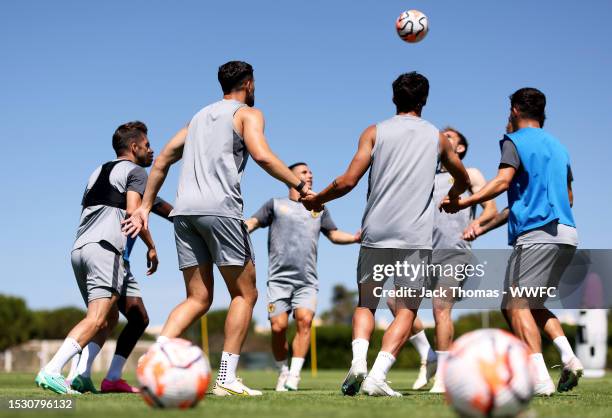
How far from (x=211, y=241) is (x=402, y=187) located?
1.61 m

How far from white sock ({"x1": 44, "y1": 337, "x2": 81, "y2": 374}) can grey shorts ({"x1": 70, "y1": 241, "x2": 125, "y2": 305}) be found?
1.68ft

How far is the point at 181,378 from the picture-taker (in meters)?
4.55

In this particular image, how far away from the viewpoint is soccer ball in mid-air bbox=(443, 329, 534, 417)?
3.84 metres

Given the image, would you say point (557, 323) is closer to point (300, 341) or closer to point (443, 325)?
point (443, 325)

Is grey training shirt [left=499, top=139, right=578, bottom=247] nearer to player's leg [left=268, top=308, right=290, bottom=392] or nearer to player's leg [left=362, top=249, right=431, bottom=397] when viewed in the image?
A: player's leg [left=362, top=249, right=431, bottom=397]

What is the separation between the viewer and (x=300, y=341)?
10.1m

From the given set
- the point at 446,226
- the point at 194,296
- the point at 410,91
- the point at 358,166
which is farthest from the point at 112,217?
the point at 446,226

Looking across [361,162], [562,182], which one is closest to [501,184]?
[562,182]

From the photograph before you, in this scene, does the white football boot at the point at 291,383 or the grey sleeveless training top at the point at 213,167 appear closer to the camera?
the grey sleeveless training top at the point at 213,167

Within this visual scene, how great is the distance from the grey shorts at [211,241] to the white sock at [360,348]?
1.08m

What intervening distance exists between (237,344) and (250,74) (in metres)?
2.25

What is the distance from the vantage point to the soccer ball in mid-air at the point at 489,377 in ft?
12.6

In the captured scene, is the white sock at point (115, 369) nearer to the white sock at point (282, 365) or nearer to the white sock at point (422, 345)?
the white sock at point (282, 365)

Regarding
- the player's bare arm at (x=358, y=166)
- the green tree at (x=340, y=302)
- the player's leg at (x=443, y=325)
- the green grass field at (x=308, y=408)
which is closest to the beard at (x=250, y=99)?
the player's bare arm at (x=358, y=166)
